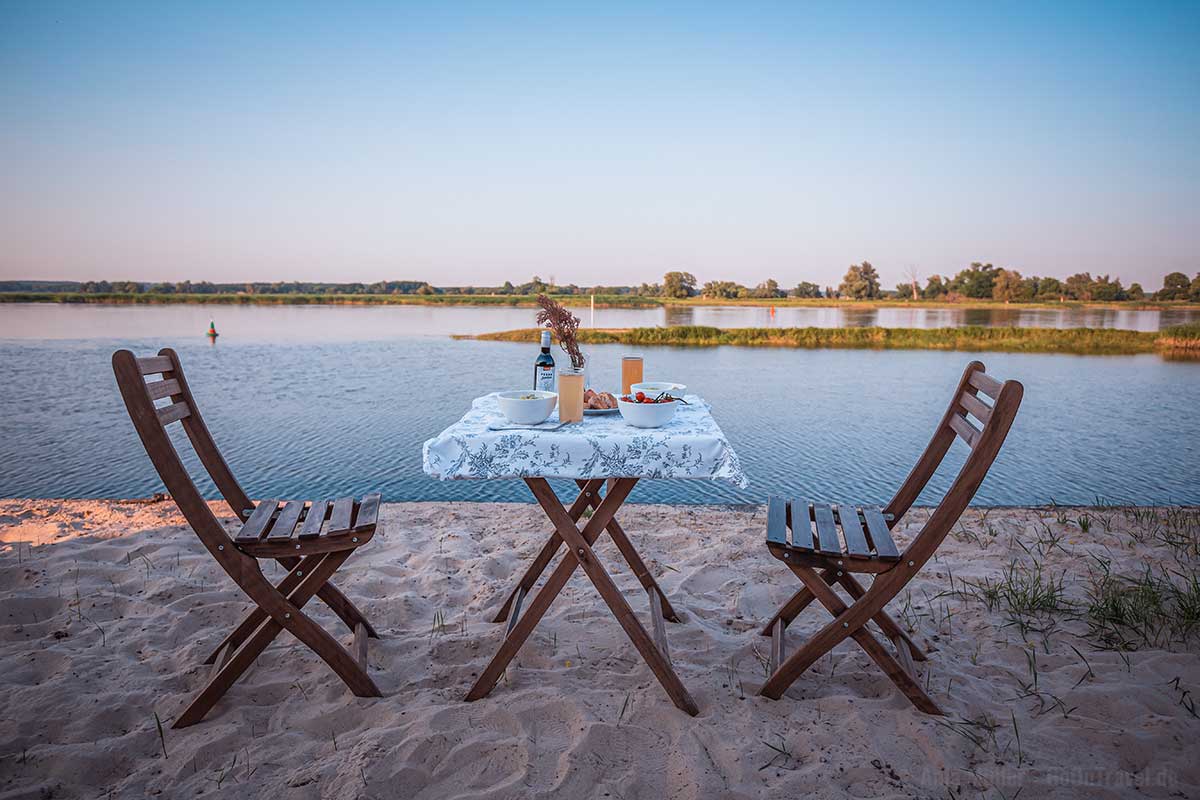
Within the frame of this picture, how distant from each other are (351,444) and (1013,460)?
23.9 feet

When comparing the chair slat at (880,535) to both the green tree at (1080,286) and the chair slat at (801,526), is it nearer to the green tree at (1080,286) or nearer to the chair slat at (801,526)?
the chair slat at (801,526)

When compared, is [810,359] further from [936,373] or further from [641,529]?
[641,529]

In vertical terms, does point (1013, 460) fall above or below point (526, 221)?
below

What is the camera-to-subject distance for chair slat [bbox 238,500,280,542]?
212cm

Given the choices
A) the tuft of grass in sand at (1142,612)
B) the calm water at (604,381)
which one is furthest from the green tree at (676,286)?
the tuft of grass in sand at (1142,612)

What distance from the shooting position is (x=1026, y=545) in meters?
3.77

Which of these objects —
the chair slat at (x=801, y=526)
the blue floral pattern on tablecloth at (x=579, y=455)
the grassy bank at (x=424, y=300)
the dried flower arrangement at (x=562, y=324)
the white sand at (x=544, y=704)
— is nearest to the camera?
the white sand at (x=544, y=704)

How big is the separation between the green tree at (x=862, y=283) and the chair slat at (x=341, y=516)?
5953 cm

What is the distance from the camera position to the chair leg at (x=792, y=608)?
8.42 ft

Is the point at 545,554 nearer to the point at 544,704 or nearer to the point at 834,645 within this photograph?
the point at 544,704

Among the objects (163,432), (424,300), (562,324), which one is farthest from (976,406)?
(424,300)

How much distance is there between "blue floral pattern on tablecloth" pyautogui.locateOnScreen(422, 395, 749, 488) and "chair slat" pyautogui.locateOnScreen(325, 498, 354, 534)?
0.45 m

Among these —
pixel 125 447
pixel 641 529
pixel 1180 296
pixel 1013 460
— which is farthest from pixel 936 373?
pixel 1180 296

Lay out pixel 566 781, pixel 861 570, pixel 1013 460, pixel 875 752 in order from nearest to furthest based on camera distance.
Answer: pixel 566 781, pixel 875 752, pixel 861 570, pixel 1013 460
